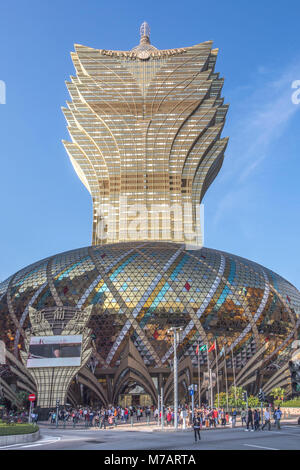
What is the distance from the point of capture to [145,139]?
115562 millimetres

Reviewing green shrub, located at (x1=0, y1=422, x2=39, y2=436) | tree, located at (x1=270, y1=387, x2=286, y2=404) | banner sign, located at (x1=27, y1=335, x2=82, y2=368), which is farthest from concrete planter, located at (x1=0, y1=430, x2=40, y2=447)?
tree, located at (x1=270, y1=387, x2=286, y2=404)

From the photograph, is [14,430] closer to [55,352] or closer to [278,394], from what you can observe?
[55,352]

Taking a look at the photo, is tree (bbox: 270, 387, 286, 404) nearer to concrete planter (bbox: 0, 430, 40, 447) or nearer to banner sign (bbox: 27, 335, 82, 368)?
banner sign (bbox: 27, 335, 82, 368)

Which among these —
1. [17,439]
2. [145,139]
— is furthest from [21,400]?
[145,139]

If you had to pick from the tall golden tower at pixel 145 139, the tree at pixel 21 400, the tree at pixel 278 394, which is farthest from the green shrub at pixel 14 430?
the tall golden tower at pixel 145 139

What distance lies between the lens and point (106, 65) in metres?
121

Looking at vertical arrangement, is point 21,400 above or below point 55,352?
below

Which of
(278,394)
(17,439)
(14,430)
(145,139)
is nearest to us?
(17,439)

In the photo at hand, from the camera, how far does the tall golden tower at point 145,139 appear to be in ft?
367

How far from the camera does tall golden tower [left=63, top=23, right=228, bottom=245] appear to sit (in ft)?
367

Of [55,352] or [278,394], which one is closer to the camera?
[55,352]

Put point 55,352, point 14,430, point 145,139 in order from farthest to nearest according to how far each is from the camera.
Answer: point 145,139 → point 55,352 → point 14,430

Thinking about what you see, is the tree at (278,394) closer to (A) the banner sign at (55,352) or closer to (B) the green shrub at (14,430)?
(A) the banner sign at (55,352)
